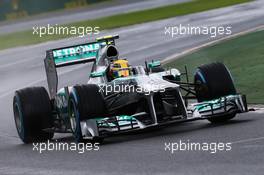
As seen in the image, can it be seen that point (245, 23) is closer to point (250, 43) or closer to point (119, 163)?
point (250, 43)

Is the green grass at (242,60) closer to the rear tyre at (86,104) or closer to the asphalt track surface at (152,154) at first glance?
the asphalt track surface at (152,154)

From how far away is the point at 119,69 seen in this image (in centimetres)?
1430

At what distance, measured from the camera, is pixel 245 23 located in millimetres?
32125

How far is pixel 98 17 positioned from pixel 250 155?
3762 cm

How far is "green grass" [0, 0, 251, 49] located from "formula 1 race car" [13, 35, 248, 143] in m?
23.8

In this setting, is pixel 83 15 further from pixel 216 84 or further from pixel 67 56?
pixel 216 84

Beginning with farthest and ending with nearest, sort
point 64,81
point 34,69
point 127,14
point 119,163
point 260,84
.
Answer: point 127,14 → point 34,69 → point 64,81 → point 260,84 → point 119,163

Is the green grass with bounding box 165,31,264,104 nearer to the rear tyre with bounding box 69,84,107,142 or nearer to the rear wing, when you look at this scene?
the rear wing

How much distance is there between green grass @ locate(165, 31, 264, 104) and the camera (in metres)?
16.9

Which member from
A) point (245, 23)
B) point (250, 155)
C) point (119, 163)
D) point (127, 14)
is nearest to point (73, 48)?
point (119, 163)

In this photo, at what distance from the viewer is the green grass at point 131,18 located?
131 ft

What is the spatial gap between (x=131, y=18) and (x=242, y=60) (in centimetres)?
2318

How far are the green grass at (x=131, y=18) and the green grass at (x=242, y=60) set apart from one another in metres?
14.6

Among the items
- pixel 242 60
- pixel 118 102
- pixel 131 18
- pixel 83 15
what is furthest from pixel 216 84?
pixel 83 15
